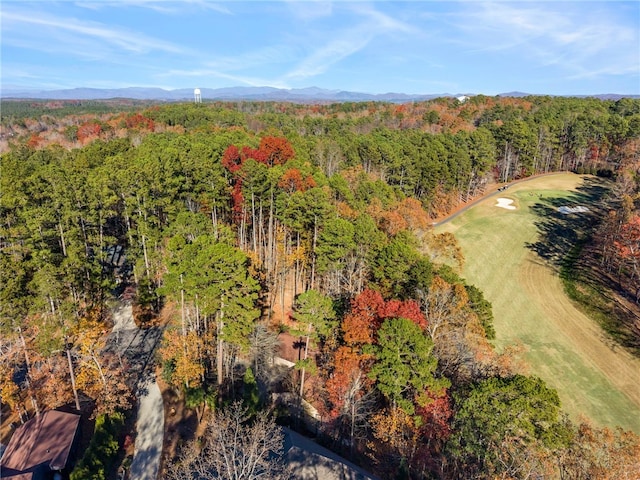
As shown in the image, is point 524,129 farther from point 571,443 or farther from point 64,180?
point 64,180

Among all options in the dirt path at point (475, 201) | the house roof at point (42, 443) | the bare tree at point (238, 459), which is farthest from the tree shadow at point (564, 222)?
the house roof at point (42, 443)

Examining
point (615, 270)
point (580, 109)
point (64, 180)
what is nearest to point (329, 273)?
point (64, 180)

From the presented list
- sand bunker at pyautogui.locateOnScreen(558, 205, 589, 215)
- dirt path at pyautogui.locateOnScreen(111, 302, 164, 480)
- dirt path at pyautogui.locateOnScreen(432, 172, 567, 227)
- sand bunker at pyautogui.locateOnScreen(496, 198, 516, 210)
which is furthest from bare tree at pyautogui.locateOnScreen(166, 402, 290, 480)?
sand bunker at pyautogui.locateOnScreen(558, 205, 589, 215)

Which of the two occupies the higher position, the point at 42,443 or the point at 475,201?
the point at 475,201

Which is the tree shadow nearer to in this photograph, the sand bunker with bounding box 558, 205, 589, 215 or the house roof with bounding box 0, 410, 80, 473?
the sand bunker with bounding box 558, 205, 589, 215

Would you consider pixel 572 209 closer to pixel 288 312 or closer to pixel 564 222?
pixel 564 222

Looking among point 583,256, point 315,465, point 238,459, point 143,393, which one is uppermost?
point 583,256

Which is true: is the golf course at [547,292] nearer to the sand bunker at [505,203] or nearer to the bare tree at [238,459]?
the sand bunker at [505,203]

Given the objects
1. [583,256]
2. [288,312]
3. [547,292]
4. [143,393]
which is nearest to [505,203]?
[583,256]
